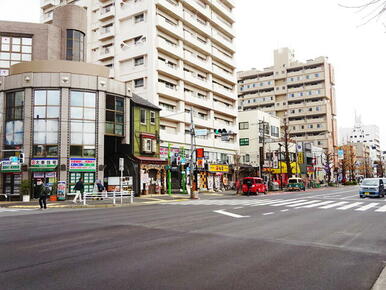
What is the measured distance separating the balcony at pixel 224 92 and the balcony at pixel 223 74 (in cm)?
191

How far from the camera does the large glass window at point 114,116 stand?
109 ft

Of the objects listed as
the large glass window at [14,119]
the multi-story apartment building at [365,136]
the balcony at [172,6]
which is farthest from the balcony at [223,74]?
the multi-story apartment building at [365,136]

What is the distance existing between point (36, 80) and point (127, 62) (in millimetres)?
18868

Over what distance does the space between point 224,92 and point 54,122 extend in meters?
34.4

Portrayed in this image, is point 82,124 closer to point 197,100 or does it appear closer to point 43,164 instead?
point 43,164

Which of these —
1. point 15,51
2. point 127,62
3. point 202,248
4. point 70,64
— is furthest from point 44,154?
point 202,248

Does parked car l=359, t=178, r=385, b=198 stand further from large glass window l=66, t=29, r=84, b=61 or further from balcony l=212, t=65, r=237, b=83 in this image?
balcony l=212, t=65, r=237, b=83

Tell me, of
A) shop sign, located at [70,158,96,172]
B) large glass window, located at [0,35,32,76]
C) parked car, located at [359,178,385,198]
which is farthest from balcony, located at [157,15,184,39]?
parked car, located at [359,178,385,198]

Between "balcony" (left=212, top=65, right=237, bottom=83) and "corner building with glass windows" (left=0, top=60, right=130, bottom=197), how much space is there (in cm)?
2810

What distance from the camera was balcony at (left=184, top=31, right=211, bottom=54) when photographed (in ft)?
168

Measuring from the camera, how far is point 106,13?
51.9 metres

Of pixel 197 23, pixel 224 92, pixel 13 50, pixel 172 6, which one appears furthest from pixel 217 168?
pixel 13 50

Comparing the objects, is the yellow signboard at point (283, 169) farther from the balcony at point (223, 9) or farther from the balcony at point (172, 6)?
the balcony at point (172, 6)

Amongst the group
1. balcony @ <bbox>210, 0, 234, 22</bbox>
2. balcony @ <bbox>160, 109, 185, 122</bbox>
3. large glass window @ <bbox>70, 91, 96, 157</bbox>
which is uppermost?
balcony @ <bbox>210, 0, 234, 22</bbox>
